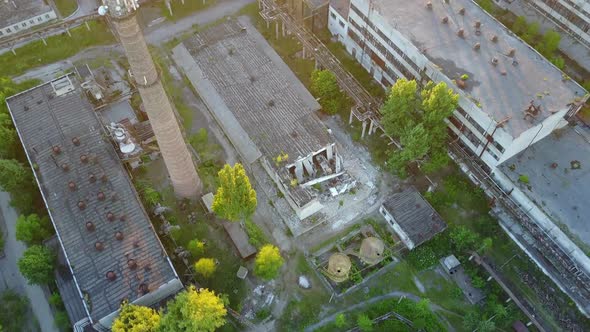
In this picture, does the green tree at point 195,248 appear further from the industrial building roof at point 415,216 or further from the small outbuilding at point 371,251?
the industrial building roof at point 415,216

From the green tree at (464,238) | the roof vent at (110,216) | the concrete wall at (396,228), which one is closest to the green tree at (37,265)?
the roof vent at (110,216)

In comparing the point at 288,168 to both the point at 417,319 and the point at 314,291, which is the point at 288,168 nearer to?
the point at 314,291

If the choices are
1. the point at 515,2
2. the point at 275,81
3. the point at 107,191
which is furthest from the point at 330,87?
the point at 515,2

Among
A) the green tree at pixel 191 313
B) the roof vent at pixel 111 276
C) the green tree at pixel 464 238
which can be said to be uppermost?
the roof vent at pixel 111 276

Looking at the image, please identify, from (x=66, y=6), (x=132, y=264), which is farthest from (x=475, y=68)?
(x=66, y=6)

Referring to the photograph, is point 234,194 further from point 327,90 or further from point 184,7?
point 184,7

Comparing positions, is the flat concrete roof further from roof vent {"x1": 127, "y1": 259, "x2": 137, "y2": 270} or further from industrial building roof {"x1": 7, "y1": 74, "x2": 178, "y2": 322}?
roof vent {"x1": 127, "y1": 259, "x2": 137, "y2": 270}
